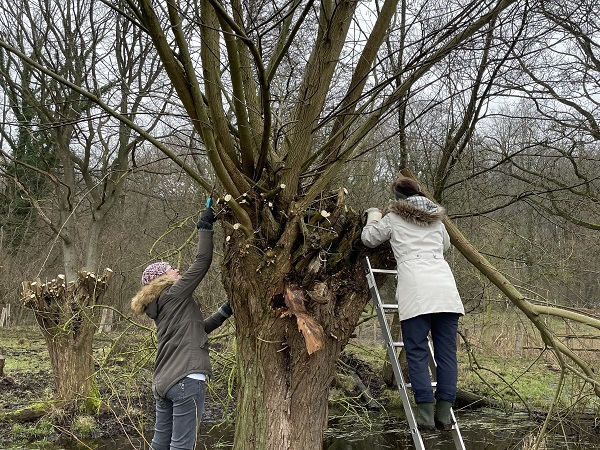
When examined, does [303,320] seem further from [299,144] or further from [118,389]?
[118,389]

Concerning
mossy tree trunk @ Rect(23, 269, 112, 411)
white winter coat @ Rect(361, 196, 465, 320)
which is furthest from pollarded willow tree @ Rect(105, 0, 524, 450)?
mossy tree trunk @ Rect(23, 269, 112, 411)

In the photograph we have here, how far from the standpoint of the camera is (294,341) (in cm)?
360

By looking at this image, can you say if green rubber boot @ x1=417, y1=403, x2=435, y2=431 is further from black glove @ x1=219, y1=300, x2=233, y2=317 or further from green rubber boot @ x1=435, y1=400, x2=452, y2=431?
black glove @ x1=219, y1=300, x2=233, y2=317

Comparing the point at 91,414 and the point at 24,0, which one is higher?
the point at 24,0

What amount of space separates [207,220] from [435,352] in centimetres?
186

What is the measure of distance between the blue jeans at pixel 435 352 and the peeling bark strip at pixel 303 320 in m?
0.61

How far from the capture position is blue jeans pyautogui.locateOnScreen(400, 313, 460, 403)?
11.4 ft

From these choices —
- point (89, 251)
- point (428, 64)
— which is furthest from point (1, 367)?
point (428, 64)

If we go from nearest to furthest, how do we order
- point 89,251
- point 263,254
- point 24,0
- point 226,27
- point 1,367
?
point 226,27 < point 263,254 < point 1,367 < point 24,0 < point 89,251

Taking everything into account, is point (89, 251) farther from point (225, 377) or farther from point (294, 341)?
point (294, 341)

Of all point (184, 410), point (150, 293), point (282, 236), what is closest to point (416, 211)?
point (282, 236)

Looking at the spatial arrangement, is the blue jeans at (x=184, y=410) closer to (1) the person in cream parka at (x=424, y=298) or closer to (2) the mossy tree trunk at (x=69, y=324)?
(1) the person in cream parka at (x=424, y=298)

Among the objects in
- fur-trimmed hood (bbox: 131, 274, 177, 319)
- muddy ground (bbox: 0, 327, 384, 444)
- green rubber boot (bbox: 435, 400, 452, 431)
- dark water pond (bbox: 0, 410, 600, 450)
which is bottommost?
dark water pond (bbox: 0, 410, 600, 450)

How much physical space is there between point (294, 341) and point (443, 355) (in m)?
1.00
